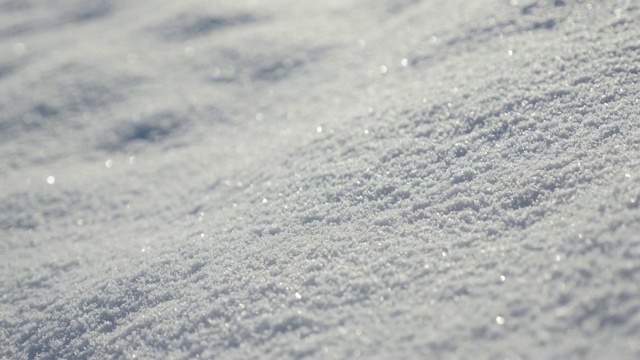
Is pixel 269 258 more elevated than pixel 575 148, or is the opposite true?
pixel 575 148

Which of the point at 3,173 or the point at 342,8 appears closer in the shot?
the point at 3,173

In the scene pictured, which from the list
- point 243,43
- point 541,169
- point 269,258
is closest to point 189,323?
point 269,258

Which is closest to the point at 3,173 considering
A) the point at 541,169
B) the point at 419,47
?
the point at 419,47

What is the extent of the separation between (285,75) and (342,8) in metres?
0.44

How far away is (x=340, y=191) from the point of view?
1065mm

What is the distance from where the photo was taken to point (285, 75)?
5.54ft

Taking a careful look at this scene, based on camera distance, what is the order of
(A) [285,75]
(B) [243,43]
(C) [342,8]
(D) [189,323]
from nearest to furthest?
(D) [189,323], (A) [285,75], (B) [243,43], (C) [342,8]

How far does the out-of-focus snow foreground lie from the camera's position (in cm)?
75

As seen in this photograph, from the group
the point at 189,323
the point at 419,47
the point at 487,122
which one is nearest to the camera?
the point at 189,323

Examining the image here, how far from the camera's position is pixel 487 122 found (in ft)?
3.53

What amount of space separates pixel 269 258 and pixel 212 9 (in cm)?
135

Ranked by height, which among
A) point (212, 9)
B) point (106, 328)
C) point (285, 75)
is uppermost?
point (212, 9)

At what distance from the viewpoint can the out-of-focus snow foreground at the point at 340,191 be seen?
2.48 feet

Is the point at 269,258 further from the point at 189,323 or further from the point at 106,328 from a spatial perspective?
the point at 106,328
